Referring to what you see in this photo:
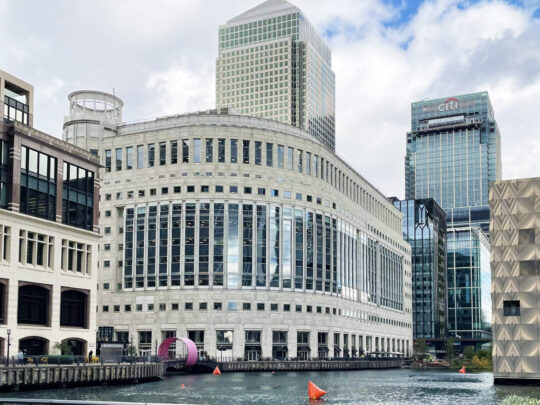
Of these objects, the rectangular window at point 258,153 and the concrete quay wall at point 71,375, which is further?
the rectangular window at point 258,153

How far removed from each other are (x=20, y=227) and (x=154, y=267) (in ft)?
226

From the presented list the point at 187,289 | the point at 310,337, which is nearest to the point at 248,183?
the point at 187,289

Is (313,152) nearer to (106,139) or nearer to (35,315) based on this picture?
(106,139)

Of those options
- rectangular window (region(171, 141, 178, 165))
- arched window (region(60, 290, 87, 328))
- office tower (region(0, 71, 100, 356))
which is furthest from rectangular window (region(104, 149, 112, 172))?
arched window (region(60, 290, 87, 328))

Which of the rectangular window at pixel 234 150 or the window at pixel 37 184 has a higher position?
the rectangular window at pixel 234 150

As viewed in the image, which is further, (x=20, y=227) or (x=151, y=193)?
(x=151, y=193)

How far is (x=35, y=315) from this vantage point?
9406 cm

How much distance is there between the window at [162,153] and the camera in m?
164

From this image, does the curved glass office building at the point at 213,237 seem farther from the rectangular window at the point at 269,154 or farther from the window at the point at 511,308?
the window at the point at 511,308

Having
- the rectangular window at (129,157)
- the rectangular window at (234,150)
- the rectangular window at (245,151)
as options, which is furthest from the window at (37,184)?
the rectangular window at (245,151)

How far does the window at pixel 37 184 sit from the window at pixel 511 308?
180 ft

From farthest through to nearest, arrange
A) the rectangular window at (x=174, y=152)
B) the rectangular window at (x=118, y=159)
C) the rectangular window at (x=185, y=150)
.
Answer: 1. the rectangular window at (x=118, y=159)
2. the rectangular window at (x=174, y=152)
3. the rectangular window at (x=185, y=150)

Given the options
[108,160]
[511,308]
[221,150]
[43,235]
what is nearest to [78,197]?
[43,235]

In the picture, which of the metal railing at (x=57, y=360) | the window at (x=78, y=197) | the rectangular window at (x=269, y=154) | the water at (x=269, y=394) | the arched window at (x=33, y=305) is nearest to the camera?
the water at (x=269, y=394)
